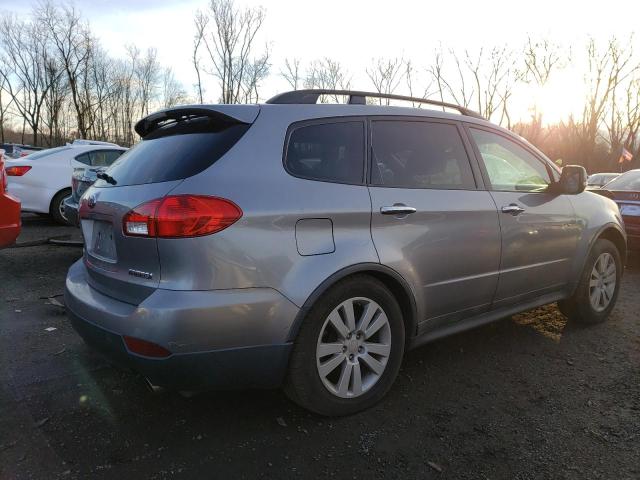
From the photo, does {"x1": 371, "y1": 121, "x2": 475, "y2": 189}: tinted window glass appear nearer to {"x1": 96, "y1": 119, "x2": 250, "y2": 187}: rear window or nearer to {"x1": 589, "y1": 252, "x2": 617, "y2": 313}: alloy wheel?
{"x1": 96, "y1": 119, "x2": 250, "y2": 187}: rear window

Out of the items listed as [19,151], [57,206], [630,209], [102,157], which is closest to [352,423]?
[630,209]

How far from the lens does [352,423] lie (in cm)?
258

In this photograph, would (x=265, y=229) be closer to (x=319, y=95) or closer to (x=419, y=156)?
(x=319, y=95)

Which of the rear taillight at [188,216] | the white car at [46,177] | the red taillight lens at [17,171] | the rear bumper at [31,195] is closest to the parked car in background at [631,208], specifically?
the rear taillight at [188,216]

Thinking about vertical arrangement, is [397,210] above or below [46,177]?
below

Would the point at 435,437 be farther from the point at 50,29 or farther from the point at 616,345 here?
the point at 50,29

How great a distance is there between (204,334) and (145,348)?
275 mm

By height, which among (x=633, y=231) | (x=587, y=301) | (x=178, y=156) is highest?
(x=178, y=156)

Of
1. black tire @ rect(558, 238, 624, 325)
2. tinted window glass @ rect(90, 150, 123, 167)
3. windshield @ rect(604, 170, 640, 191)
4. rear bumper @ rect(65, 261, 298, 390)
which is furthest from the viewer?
tinted window glass @ rect(90, 150, 123, 167)

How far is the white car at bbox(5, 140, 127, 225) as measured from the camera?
841 cm

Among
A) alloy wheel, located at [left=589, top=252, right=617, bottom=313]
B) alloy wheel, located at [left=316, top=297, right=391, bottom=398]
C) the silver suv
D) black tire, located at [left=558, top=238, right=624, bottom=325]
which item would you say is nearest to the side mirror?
the silver suv

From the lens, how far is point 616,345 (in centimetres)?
380

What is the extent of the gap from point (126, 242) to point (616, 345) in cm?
367

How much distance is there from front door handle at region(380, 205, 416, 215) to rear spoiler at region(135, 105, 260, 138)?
85 centimetres
